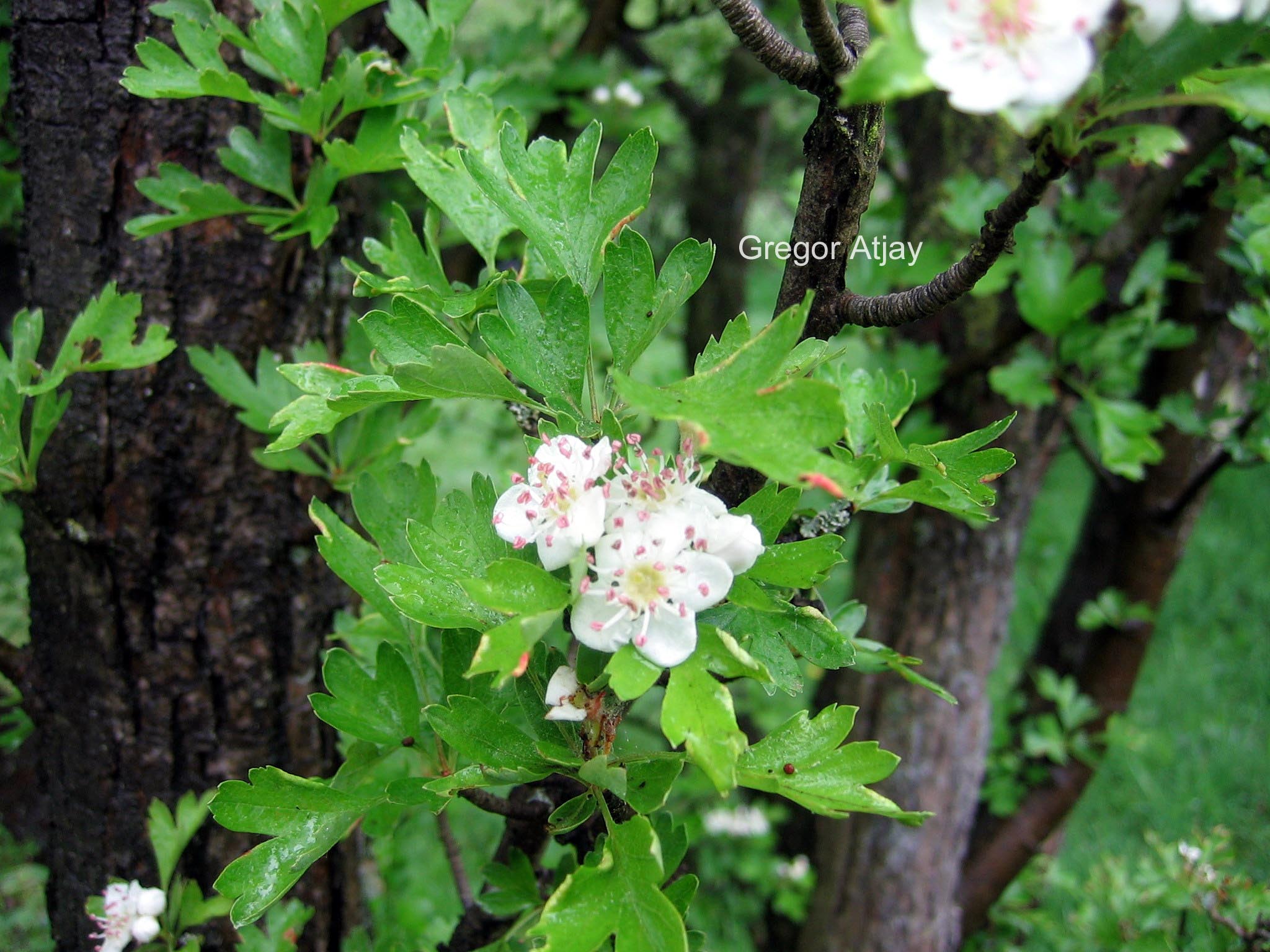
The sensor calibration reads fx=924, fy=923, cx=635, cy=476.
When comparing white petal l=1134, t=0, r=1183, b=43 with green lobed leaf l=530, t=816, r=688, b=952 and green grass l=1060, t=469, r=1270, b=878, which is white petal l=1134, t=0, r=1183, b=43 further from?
green grass l=1060, t=469, r=1270, b=878

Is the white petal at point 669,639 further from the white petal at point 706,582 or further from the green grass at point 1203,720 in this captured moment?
the green grass at point 1203,720

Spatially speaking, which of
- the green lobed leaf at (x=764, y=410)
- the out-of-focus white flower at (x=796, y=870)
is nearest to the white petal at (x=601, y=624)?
the green lobed leaf at (x=764, y=410)

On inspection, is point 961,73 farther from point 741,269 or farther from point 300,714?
point 741,269

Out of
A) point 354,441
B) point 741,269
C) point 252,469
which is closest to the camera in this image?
point 354,441

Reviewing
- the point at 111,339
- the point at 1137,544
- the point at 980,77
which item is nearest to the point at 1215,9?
the point at 980,77

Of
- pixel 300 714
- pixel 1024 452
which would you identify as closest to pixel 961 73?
pixel 300 714

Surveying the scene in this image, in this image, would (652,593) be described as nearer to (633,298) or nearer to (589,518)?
(589,518)
